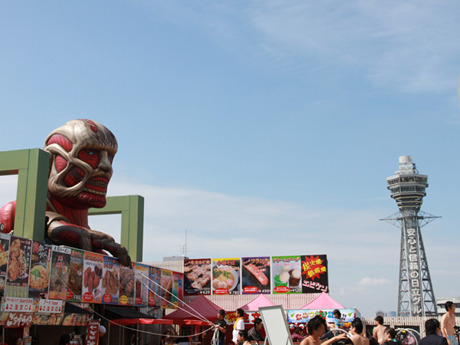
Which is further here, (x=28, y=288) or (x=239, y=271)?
(x=239, y=271)

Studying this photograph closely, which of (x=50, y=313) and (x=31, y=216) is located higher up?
(x=31, y=216)

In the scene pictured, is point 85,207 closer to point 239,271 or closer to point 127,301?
point 127,301

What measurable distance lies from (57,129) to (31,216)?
4.62 metres

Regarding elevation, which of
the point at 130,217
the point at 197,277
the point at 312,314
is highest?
the point at 130,217

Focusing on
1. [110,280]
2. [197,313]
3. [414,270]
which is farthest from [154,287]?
[414,270]

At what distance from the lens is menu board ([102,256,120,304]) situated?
63.6 ft

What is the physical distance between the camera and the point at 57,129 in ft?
68.1

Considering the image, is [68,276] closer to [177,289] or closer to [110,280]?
[110,280]

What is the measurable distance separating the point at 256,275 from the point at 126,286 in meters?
8.81

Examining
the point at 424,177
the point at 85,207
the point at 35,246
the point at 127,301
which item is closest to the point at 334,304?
the point at 127,301

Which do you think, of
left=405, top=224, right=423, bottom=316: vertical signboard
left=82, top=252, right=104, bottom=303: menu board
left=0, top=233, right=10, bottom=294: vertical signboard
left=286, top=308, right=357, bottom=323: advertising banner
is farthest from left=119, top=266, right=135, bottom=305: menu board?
left=405, top=224, right=423, bottom=316: vertical signboard

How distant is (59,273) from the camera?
1703 centimetres

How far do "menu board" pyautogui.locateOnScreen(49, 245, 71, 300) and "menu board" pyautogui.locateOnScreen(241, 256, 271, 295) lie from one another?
12.2 meters

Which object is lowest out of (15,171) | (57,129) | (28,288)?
(28,288)
